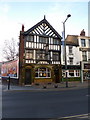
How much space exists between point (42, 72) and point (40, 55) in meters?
3.36

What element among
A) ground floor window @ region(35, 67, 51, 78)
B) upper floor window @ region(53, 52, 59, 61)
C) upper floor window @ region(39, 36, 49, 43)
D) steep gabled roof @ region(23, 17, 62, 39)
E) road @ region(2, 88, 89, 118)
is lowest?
road @ region(2, 88, 89, 118)

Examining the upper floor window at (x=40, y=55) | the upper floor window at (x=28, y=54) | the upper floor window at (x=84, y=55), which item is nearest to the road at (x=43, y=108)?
the upper floor window at (x=28, y=54)

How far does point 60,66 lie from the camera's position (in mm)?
25266

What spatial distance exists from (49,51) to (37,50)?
8.50 feet

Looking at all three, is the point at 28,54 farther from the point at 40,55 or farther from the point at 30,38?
the point at 30,38

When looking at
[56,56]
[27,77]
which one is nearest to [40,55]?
[56,56]

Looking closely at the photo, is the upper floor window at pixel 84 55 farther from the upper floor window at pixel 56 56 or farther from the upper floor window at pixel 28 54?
the upper floor window at pixel 28 54

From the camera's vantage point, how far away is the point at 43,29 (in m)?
24.8

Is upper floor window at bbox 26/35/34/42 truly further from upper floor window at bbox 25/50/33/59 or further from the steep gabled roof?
upper floor window at bbox 25/50/33/59

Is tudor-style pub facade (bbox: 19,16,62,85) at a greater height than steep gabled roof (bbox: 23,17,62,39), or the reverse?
steep gabled roof (bbox: 23,17,62,39)

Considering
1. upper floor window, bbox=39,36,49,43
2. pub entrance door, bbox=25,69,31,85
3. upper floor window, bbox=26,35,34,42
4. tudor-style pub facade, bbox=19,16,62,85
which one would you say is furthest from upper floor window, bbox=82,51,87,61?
pub entrance door, bbox=25,69,31,85

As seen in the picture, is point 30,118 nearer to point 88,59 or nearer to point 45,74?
point 45,74

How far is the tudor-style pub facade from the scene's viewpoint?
22672mm

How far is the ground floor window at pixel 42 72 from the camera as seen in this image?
23520mm
